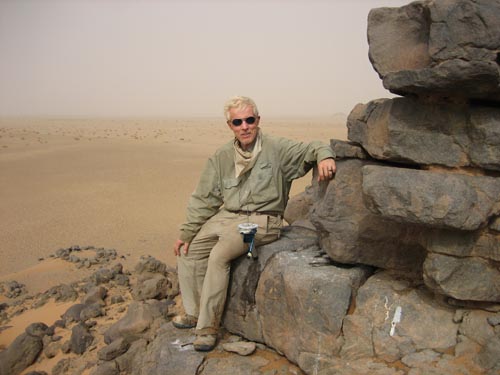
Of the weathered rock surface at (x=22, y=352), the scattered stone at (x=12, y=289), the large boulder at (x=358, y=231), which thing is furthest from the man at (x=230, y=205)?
the scattered stone at (x=12, y=289)

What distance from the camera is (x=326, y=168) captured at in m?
4.57

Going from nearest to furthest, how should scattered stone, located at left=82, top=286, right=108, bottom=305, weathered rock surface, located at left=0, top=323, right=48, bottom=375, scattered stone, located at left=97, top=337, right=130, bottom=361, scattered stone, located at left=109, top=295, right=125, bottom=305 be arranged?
scattered stone, located at left=97, top=337, right=130, bottom=361 → weathered rock surface, located at left=0, top=323, right=48, bottom=375 → scattered stone, located at left=82, top=286, right=108, bottom=305 → scattered stone, located at left=109, top=295, right=125, bottom=305

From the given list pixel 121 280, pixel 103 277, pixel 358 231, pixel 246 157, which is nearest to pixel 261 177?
pixel 246 157

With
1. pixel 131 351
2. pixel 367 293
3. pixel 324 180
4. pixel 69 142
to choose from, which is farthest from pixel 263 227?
pixel 69 142

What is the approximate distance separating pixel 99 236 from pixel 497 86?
426 inches

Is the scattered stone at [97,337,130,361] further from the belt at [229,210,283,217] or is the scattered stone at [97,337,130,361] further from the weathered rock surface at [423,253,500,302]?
the weathered rock surface at [423,253,500,302]

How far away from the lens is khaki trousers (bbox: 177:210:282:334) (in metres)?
5.03

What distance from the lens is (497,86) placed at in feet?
10.8

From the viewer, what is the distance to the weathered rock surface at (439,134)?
3604mm

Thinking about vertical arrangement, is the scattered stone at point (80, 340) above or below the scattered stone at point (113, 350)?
below

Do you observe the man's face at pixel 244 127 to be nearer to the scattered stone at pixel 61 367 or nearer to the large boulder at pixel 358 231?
the large boulder at pixel 358 231

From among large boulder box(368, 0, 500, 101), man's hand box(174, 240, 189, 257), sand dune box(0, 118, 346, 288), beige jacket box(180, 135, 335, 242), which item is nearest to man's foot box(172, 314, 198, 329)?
man's hand box(174, 240, 189, 257)

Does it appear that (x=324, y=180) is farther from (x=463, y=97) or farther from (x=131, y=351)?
(x=131, y=351)

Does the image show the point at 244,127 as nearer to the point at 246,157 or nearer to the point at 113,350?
the point at 246,157
